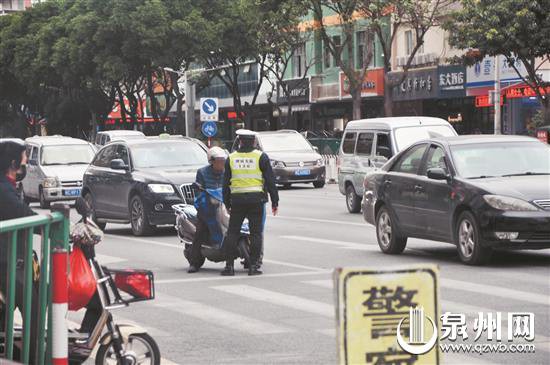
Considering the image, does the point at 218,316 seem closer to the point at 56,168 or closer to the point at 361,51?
the point at 56,168

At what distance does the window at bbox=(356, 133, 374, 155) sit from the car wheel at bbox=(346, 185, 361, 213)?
793 millimetres

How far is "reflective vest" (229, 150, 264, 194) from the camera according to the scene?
1492 cm

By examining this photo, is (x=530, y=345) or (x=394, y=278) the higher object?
(x=394, y=278)

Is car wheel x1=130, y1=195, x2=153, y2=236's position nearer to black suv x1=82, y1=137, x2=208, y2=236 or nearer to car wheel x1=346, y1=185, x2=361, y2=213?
black suv x1=82, y1=137, x2=208, y2=236

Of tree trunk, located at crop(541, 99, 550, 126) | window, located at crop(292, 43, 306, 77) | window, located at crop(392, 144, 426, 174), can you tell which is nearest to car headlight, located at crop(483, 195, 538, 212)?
window, located at crop(392, 144, 426, 174)

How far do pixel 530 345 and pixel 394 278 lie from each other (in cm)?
463

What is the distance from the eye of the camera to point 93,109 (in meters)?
78.4

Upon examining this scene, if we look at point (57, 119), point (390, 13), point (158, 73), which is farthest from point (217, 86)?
point (390, 13)

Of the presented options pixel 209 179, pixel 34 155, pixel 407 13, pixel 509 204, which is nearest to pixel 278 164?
pixel 34 155

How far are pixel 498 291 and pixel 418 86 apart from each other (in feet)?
142

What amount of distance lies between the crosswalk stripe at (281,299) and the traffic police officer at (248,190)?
1189 millimetres

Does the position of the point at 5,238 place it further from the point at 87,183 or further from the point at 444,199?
the point at 87,183

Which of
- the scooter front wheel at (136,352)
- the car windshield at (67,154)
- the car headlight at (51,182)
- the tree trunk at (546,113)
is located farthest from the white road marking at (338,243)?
the tree trunk at (546,113)
